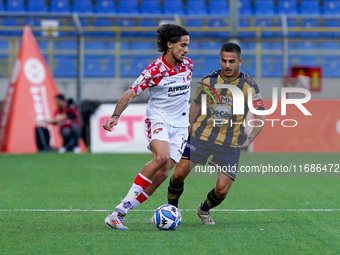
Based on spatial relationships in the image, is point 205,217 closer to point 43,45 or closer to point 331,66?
point 43,45

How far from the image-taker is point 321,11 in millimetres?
21297

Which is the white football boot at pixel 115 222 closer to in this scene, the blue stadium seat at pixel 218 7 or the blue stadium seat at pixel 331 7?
the blue stadium seat at pixel 218 7

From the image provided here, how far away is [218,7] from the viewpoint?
2136cm

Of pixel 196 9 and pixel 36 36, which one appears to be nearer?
pixel 36 36

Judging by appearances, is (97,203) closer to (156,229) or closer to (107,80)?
(156,229)

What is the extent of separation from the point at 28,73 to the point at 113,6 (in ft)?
22.0

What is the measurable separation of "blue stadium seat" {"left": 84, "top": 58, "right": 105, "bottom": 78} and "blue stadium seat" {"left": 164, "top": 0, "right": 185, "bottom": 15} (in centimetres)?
576

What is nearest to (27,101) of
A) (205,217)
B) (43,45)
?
(43,45)

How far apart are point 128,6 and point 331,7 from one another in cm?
704

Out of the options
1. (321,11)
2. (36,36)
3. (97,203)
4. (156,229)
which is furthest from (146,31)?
(156,229)

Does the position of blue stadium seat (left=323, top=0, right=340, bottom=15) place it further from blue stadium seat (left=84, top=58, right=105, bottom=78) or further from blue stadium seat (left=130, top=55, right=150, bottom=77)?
blue stadium seat (left=84, top=58, right=105, bottom=78)

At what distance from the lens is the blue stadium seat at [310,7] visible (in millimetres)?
21203

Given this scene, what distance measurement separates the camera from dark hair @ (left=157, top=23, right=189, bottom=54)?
5.23 metres

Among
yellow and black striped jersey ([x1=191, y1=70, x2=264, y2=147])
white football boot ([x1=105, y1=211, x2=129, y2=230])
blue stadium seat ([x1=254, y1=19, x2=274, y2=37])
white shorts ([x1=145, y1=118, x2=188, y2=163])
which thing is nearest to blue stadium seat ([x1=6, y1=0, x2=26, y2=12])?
blue stadium seat ([x1=254, y1=19, x2=274, y2=37])
